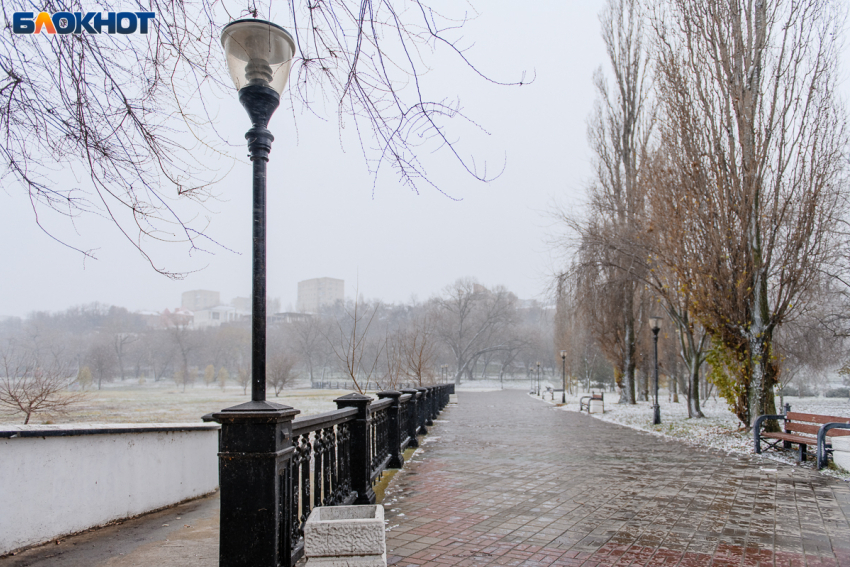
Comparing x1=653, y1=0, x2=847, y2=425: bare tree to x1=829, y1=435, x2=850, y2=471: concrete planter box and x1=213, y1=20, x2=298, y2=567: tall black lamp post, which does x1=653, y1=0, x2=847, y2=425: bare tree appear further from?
x1=213, y1=20, x2=298, y2=567: tall black lamp post

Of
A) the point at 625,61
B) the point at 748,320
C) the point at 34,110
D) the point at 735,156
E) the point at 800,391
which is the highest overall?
the point at 625,61

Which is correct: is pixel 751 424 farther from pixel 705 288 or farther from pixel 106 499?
pixel 106 499

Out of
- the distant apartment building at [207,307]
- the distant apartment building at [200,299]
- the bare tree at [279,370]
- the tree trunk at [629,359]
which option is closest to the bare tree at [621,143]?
the tree trunk at [629,359]

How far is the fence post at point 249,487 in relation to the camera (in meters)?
3.13

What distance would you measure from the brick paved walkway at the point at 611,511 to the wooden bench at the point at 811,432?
48 centimetres

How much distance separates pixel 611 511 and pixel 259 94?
194 inches

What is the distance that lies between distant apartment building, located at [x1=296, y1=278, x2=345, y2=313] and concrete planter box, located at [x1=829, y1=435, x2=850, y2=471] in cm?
11167

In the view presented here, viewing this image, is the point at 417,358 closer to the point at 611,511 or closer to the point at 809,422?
the point at 809,422

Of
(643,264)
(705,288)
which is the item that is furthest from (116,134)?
(643,264)

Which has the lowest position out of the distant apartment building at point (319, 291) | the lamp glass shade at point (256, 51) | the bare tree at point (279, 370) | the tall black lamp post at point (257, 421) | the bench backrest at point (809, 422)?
the bare tree at point (279, 370)

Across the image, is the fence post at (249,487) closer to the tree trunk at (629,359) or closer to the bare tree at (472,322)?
the tree trunk at (629,359)

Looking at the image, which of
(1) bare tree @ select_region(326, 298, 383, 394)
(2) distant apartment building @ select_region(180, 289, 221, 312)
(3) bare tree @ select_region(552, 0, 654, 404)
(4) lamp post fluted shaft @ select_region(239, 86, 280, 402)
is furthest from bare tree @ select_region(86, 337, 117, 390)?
(2) distant apartment building @ select_region(180, 289, 221, 312)

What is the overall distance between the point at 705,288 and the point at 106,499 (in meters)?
11.7

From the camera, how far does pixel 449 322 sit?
7325cm
